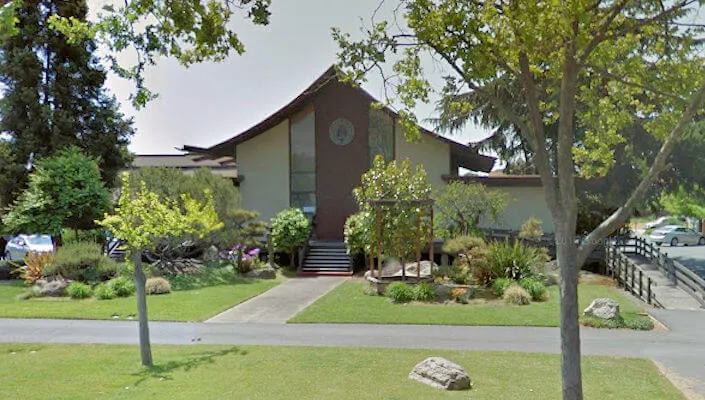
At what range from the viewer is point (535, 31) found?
6.10 m

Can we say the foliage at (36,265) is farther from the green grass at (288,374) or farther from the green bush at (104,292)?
the green grass at (288,374)

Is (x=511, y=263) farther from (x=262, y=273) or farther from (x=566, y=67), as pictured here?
(x=566, y=67)

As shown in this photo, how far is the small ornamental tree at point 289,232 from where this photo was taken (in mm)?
25250

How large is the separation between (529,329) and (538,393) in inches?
200

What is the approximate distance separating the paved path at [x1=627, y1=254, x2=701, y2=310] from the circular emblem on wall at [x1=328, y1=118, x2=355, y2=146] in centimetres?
1388

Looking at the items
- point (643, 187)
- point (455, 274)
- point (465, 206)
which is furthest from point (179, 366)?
point (465, 206)

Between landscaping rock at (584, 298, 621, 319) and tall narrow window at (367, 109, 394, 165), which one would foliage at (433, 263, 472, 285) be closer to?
landscaping rock at (584, 298, 621, 319)

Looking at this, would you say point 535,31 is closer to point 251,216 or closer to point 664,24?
point 664,24

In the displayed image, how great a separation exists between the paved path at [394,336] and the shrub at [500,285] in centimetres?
422

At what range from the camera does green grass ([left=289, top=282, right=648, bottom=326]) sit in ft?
46.3

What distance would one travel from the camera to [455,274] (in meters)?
19.4

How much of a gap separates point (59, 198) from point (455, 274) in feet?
49.0

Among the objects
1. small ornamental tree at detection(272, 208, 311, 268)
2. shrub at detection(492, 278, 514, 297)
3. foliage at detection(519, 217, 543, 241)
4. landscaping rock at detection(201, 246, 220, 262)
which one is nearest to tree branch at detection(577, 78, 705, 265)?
shrub at detection(492, 278, 514, 297)

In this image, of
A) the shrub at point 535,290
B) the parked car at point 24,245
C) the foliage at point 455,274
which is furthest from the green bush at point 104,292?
the shrub at point 535,290
